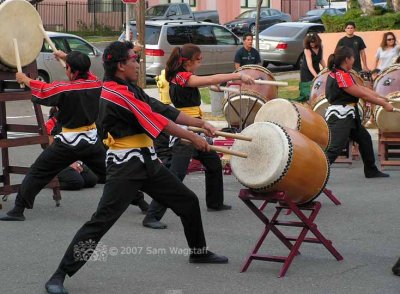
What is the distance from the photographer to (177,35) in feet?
79.9

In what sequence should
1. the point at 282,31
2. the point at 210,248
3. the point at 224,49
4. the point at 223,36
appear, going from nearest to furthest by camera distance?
the point at 210,248 < the point at 224,49 < the point at 223,36 < the point at 282,31

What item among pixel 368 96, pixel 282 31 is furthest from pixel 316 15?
pixel 368 96

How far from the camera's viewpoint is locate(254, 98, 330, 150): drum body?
883 centimetres

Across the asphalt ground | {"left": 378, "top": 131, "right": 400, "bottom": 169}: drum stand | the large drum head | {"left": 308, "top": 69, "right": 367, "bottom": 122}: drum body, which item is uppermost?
the large drum head

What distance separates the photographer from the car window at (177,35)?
24.0 metres

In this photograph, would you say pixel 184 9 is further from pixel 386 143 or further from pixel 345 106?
pixel 345 106

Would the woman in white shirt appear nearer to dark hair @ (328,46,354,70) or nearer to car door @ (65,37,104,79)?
dark hair @ (328,46,354,70)

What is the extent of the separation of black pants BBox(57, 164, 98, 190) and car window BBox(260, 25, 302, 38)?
16.6 m

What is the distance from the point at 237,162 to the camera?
22.8ft

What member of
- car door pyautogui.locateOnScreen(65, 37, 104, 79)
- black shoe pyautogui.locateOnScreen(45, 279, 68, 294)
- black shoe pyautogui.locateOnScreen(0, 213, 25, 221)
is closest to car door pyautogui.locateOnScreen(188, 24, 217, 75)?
car door pyautogui.locateOnScreen(65, 37, 104, 79)

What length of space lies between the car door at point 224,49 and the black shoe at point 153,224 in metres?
17.0

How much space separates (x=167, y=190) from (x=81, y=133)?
2182 mm

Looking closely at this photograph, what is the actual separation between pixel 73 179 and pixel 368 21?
13.6 m

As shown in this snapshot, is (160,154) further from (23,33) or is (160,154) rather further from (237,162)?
(237,162)
